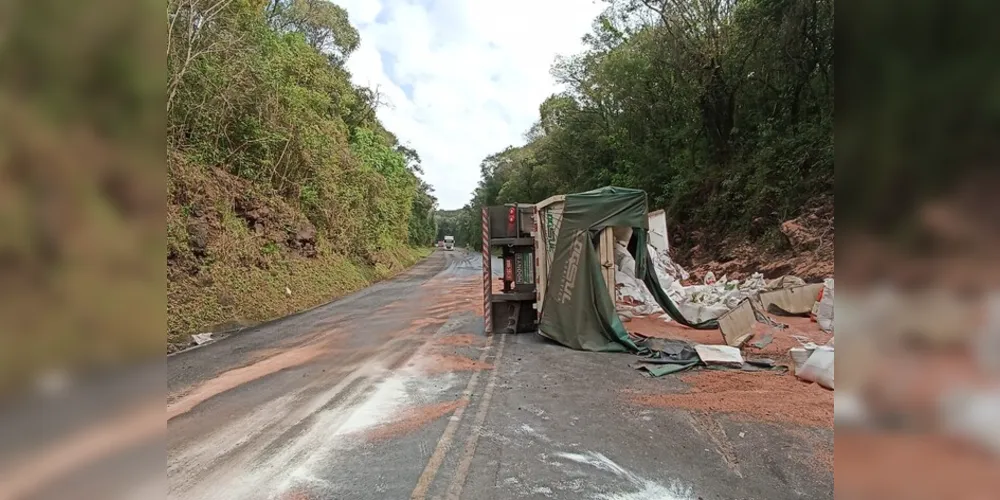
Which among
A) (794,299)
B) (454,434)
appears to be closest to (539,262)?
(454,434)

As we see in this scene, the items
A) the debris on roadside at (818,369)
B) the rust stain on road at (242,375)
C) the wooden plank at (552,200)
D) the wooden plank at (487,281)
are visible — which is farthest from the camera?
the wooden plank at (487,281)

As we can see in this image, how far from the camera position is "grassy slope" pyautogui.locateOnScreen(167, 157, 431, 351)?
10.1 m

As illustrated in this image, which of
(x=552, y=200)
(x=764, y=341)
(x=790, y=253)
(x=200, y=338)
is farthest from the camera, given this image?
(x=790, y=253)

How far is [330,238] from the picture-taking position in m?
19.3

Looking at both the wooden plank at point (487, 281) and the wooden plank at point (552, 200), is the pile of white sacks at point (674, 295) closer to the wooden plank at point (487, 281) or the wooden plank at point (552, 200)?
the wooden plank at point (552, 200)

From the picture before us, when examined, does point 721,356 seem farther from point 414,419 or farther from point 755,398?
point 414,419

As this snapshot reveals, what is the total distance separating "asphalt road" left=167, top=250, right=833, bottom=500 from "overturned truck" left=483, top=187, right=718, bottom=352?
703mm

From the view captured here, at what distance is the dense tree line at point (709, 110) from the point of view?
15.8 m

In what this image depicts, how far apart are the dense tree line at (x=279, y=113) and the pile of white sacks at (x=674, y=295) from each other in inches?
309

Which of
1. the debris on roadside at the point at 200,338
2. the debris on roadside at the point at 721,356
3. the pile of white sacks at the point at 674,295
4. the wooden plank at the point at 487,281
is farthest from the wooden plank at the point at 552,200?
the debris on roadside at the point at 200,338

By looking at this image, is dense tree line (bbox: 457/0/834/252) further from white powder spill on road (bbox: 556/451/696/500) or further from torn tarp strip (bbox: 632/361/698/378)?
white powder spill on road (bbox: 556/451/696/500)

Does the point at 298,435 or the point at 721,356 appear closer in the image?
the point at 298,435

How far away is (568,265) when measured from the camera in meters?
7.82

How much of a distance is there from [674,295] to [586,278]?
11.6 ft
